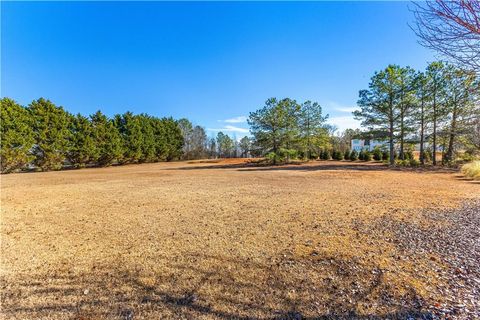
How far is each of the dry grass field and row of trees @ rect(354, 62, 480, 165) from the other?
14.0 metres

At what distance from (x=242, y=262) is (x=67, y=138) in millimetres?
22953

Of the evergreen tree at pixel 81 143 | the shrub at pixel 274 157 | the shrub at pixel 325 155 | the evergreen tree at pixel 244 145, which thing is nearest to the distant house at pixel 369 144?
the shrub at pixel 325 155

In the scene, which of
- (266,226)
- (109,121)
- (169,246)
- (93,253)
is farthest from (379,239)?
(109,121)

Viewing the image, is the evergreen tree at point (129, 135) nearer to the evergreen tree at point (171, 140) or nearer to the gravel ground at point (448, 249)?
the evergreen tree at point (171, 140)

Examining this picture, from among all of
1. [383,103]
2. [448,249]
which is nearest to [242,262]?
[448,249]

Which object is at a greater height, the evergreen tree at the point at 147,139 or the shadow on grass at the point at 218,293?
the evergreen tree at the point at 147,139

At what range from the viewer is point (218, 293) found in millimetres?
2107

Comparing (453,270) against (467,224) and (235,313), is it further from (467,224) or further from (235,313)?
(235,313)

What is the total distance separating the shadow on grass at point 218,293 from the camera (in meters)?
1.85

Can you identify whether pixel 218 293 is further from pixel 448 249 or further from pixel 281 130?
pixel 281 130

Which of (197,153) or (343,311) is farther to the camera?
(197,153)

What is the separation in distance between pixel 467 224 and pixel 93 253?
5880 millimetres

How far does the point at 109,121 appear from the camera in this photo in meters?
23.5

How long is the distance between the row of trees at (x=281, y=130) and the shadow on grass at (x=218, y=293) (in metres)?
18.8
